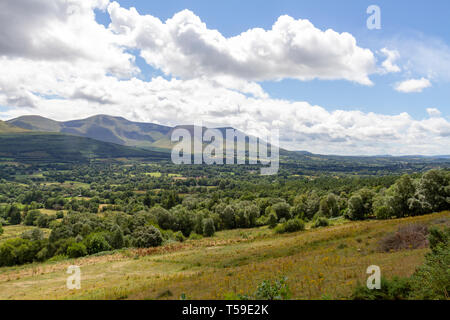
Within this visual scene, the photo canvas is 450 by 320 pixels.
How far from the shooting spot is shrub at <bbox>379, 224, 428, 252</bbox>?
74.8ft

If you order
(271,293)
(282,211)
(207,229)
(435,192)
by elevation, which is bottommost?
(207,229)

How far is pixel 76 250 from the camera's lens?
51.7 metres

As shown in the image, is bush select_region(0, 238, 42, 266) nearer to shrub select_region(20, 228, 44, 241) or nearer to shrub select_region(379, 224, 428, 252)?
shrub select_region(20, 228, 44, 241)

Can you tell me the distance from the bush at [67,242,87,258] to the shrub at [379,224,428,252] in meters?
52.3

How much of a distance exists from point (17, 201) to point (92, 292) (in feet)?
589

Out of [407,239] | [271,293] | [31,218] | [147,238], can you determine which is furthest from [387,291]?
[31,218]

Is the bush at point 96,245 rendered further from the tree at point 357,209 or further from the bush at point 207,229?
the tree at point 357,209

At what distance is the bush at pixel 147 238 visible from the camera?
54812mm

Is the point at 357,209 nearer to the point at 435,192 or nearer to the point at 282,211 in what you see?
the point at 435,192

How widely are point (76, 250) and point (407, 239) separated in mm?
55186

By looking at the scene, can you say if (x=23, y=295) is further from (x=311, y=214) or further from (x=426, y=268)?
(x=311, y=214)
